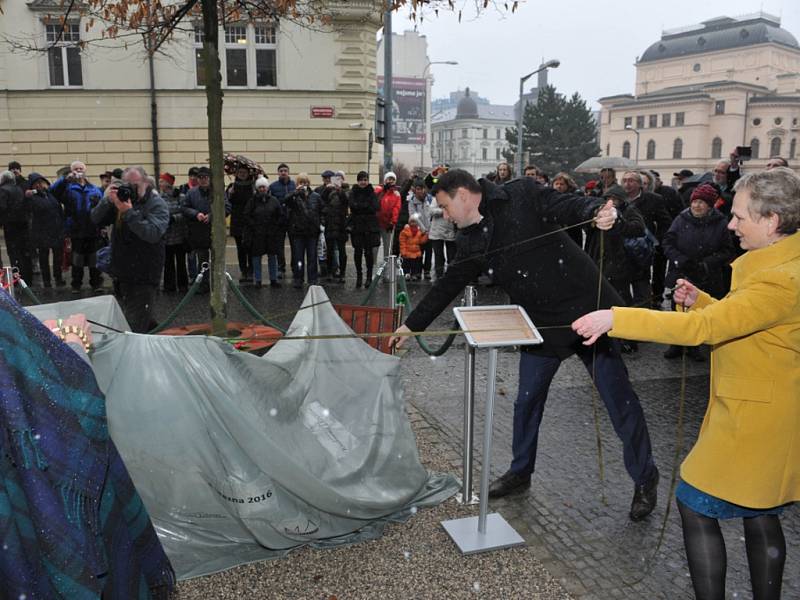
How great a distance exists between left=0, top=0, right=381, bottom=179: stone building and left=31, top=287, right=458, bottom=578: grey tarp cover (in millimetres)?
15174

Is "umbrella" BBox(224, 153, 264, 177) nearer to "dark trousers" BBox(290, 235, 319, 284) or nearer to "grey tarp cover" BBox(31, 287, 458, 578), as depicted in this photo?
"dark trousers" BBox(290, 235, 319, 284)

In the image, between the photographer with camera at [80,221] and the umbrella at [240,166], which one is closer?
the photographer with camera at [80,221]

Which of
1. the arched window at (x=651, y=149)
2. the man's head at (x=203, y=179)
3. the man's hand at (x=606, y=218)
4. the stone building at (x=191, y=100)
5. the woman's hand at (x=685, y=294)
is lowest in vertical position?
the woman's hand at (x=685, y=294)

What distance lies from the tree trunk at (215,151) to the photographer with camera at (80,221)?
19.4 feet

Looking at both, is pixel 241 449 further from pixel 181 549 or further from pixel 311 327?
pixel 311 327

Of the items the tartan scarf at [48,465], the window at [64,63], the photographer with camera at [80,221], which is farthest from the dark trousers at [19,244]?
the tartan scarf at [48,465]

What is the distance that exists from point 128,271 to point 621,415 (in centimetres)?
490

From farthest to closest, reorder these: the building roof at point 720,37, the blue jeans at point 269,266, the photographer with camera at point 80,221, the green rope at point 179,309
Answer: the building roof at point 720,37 → the blue jeans at point 269,266 → the photographer with camera at point 80,221 → the green rope at point 179,309

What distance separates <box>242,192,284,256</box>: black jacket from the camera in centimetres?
1170

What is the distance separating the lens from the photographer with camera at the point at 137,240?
6582 millimetres

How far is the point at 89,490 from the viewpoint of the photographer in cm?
209

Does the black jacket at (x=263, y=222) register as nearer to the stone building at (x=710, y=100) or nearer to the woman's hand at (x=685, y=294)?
the woman's hand at (x=685, y=294)

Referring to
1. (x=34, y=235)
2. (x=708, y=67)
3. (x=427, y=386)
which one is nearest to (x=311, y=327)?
(x=427, y=386)

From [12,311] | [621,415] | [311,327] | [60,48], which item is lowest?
[621,415]
